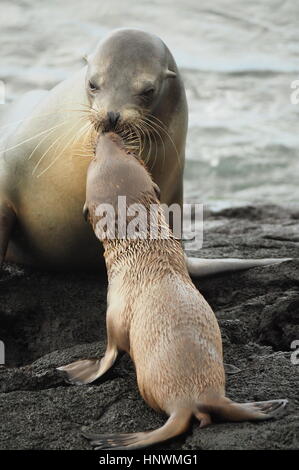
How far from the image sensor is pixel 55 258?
18.5 ft

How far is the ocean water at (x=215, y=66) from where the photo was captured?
11.1 meters

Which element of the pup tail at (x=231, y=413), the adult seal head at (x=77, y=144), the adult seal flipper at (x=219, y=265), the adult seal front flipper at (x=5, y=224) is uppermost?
the adult seal head at (x=77, y=144)

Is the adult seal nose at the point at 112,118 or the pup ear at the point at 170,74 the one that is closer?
the adult seal nose at the point at 112,118

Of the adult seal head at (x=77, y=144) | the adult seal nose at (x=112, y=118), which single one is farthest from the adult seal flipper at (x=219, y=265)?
the adult seal nose at (x=112, y=118)

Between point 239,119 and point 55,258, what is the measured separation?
7.12 metres

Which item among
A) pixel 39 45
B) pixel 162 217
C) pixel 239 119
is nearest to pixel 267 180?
pixel 239 119

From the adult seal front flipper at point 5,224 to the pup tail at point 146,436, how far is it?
2094mm

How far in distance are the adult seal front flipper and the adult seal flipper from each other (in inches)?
41.7

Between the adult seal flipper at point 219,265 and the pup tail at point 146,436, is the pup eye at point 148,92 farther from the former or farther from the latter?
the pup tail at point 146,436

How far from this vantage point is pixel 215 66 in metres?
13.8

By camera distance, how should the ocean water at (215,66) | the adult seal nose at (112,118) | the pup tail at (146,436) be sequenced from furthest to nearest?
the ocean water at (215,66) < the adult seal nose at (112,118) < the pup tail at (146,436)

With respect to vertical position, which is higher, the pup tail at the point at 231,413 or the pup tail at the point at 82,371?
the pup tail at the point at 231,413
